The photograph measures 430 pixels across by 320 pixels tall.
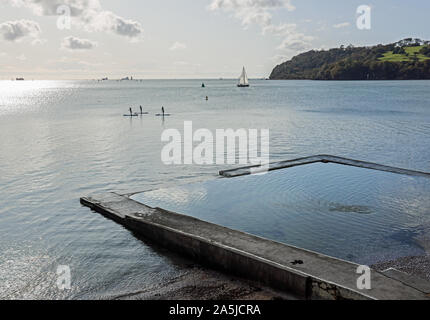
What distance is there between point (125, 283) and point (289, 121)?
40047mm

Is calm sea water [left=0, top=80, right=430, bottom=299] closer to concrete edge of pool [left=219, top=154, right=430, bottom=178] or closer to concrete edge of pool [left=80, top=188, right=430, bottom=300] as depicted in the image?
concrete edge of pool [left=80, top=188, right=430, bottom=300]

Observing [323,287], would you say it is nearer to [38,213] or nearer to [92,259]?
[92,259]

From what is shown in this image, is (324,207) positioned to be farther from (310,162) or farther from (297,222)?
(310,162)

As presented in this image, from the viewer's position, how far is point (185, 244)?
34.8ft

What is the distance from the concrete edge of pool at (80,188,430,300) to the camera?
7566 mm

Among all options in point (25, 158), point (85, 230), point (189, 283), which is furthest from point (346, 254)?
point (25, 158)

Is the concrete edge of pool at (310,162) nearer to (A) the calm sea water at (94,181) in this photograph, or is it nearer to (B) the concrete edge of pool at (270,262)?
(A) the calm sea water at (94,181)
